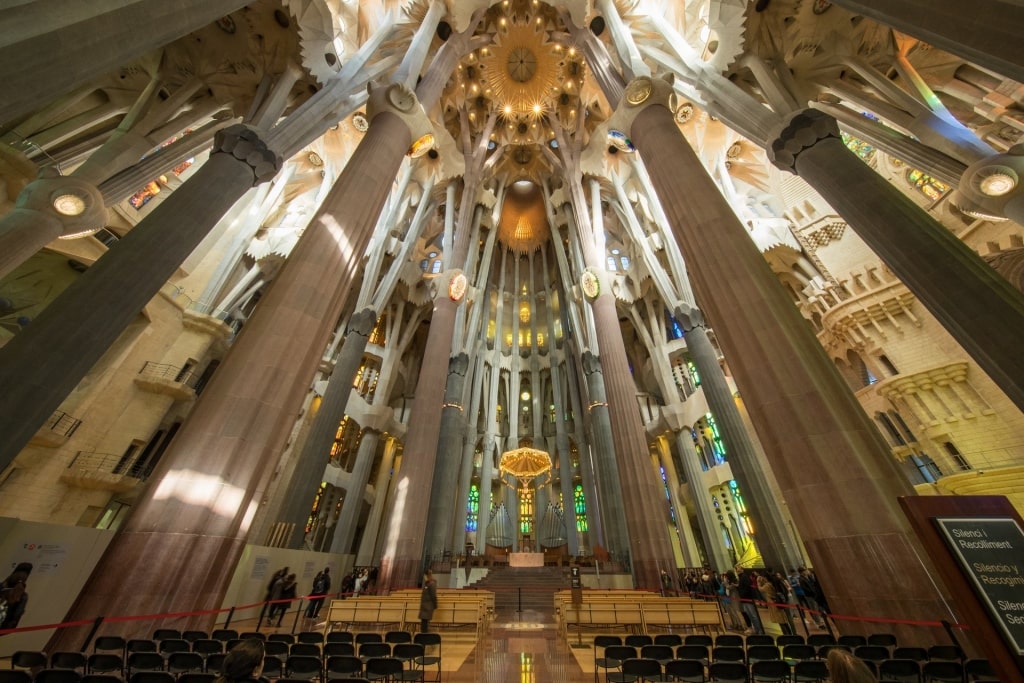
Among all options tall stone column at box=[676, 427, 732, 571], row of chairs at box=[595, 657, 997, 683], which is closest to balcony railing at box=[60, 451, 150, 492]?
row of chairs at box=[595, 657, 997, 683]

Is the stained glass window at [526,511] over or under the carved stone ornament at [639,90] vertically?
under

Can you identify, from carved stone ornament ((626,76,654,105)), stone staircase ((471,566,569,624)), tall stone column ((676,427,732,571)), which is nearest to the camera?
carved stone ornament ((626,76,654,105))


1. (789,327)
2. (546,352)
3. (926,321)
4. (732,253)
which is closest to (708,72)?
(732,253)

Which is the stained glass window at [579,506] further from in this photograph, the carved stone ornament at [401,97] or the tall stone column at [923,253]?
the carved stone ornament at [401,97]

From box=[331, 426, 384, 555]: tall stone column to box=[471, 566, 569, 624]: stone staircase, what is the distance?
24.2 feet

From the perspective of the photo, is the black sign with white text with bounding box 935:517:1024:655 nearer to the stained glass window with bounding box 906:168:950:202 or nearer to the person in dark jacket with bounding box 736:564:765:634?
the person in dark jacket with bounding box 736:564:765:634

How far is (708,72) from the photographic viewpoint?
35.8 feet

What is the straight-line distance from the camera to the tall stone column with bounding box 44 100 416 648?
4.34 meters

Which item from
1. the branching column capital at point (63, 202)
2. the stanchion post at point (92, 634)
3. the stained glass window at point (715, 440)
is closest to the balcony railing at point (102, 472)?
the branching column capital at point (63, 202)

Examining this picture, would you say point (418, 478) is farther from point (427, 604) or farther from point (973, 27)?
point (973, 27)

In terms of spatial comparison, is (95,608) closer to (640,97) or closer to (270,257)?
(640,97)

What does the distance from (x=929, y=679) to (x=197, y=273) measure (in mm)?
21281

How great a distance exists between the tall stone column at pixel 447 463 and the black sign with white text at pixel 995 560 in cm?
1559

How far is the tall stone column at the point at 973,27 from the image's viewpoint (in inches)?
165
